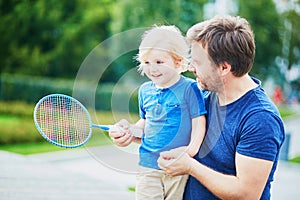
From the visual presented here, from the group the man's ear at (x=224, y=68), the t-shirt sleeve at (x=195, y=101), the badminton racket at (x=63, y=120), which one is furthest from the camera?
the badminton racket at (x=63, y=120)

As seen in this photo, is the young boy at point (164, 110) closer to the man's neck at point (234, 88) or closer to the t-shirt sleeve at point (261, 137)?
the man's neck at point (234, 88)

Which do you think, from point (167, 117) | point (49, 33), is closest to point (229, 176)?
point (167, 117)

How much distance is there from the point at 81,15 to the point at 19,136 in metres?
11.7

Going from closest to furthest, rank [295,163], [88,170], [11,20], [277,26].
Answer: [88,170] → [295,163] → [11,20] → [277,26]

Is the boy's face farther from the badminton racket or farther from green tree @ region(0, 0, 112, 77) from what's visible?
green tree @ region(0, 0, 112, 77)

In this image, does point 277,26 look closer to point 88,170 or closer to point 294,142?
point 294,142

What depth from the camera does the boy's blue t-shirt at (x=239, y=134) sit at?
158 cm

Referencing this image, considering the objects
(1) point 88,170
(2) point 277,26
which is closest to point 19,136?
(1) point 88,170

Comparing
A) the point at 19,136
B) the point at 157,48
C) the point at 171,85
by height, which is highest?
the point at 157,48

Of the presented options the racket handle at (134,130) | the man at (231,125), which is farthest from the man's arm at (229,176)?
the racket handle at (134,130)

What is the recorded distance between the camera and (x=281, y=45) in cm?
2239

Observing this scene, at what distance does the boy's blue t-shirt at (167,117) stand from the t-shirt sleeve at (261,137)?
29 cm

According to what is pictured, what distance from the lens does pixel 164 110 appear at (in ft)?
6.48

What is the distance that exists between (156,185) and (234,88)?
56cm
